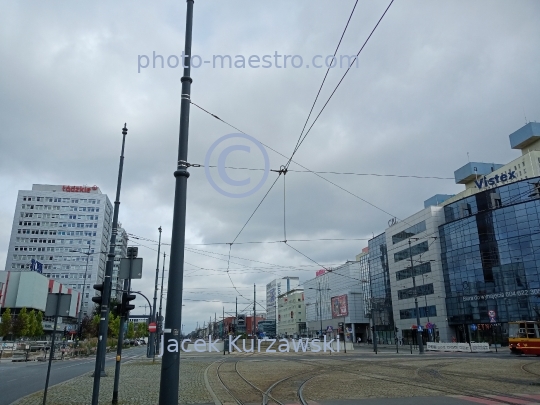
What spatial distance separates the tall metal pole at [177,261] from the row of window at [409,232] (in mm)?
67569

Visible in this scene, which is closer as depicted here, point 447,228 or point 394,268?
point 447,228

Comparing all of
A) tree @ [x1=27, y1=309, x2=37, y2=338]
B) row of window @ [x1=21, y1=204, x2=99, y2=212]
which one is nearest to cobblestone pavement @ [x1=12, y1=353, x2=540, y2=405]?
tree @ [x1=27, y1=309, x2=37, y2=338]

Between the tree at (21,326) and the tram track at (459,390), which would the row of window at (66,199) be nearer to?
the tree at (21,326)

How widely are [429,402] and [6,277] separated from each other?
80005 mm

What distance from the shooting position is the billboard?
316ft

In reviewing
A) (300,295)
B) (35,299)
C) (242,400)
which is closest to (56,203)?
(35,299)

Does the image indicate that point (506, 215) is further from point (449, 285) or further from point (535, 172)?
point (535, 172)

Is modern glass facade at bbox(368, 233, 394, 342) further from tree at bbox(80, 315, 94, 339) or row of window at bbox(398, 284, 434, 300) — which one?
tree at bbox(80, 315, 94, 339)

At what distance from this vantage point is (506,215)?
2285 inches

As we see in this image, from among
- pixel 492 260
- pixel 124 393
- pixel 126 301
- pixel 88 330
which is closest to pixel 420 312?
pixel 492 260

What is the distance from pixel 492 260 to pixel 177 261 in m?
60.8

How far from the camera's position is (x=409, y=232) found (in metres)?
73.6

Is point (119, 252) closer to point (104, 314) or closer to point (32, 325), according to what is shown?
point (104, 314)

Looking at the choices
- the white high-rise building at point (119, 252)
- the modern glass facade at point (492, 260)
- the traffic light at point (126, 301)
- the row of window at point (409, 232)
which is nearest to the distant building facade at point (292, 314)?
the white high-rise building at point (119, 252)
